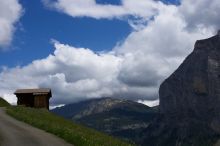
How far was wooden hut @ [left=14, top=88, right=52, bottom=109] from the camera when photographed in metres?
115

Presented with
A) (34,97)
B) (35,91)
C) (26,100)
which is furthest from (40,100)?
(26,100)

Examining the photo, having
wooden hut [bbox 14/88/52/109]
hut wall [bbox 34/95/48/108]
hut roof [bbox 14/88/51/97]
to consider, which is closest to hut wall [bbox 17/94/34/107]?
wooden hut [bbox 14/88/52/109]

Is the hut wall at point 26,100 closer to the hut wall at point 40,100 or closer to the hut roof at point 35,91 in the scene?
the hut roof at point 35,91

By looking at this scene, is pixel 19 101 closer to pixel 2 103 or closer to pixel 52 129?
pixel 2 103

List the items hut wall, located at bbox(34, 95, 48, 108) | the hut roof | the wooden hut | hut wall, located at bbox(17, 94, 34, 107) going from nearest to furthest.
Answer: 1. hut wall, located at bbox(34, 95, 48, 108)
2. the wooden hut
3. the hut roof
4. hut wall, located at bbox(17, 94, 34, 107)

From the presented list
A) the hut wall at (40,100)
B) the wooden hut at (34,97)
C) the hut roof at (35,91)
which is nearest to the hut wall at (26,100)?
the wooden hut at (34,97)

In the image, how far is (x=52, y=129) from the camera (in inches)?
1807

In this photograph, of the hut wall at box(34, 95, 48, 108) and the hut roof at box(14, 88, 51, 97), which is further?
the hut roof at box(14, 88, 51, 97)

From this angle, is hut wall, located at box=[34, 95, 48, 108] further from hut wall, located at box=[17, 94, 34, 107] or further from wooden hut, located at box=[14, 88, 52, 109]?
hut wall, located at box=[17, 94, 34, 107]

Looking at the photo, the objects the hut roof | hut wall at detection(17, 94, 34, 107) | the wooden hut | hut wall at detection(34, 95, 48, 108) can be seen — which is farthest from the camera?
hut wall at detection(17, 94, 34, 107)

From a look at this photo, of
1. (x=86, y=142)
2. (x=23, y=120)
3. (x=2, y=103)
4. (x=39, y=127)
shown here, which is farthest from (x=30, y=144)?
(x=2, y=103)

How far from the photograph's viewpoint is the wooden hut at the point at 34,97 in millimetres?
115431

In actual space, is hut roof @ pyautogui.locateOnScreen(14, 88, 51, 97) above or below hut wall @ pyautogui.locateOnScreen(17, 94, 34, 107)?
above

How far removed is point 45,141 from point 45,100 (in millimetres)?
81093
